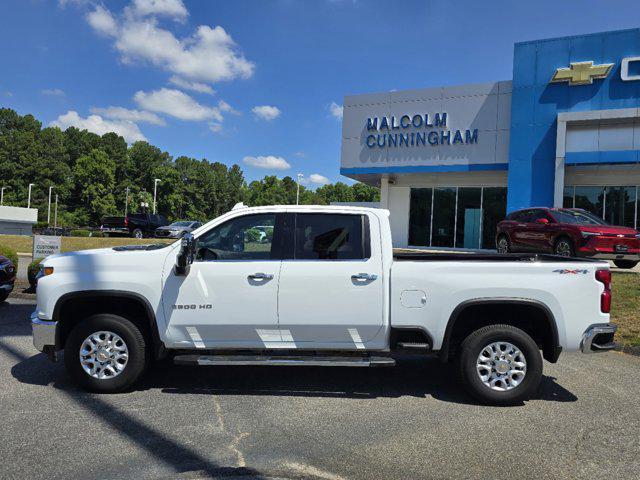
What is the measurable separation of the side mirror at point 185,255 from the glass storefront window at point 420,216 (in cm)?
2091

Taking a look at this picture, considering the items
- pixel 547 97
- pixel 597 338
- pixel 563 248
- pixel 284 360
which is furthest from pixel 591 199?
pixel 284 360

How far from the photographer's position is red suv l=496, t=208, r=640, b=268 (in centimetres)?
1142

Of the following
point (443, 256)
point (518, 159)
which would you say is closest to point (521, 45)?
point (518, 159)

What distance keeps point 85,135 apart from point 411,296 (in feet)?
319

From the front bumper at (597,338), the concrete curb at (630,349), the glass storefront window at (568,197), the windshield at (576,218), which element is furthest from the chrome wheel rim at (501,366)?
the glass storefront window at (568,197)

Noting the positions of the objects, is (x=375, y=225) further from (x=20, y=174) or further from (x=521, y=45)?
(x=20, y=174)

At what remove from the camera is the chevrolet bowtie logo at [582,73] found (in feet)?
62.5

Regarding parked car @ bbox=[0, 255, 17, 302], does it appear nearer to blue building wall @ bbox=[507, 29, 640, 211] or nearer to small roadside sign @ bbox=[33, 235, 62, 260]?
small roadside sign @ bbox=[33, 235, 62, 260]

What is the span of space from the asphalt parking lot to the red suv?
21.2 ft

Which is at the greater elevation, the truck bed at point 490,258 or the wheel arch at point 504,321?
the truck bed at point 490,258

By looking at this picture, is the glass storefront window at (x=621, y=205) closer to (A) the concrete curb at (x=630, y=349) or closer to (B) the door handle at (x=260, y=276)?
(A) the concrete curb at (x=630, y=349)

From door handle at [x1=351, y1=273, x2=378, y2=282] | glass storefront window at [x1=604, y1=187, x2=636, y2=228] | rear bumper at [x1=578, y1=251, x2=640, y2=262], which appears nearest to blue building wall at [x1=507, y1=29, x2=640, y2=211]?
glass storefront window at [x1=604, y1=187, x2=636, y2=228]

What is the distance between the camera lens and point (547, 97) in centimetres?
2008

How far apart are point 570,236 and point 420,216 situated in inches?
508
